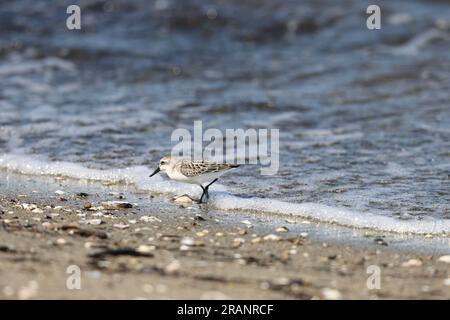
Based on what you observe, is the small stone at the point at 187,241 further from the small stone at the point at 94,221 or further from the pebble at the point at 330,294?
the pebble at the point at 330,294

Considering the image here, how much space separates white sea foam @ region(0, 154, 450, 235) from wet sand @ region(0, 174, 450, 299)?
1.44 feet

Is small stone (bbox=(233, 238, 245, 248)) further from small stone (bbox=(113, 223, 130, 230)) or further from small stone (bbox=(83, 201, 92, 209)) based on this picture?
small stone (bbox=(83, 201, 92, 209))

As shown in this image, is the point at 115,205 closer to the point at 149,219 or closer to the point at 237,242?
the point at 149,219

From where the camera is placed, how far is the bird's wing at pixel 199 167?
7.46 metres

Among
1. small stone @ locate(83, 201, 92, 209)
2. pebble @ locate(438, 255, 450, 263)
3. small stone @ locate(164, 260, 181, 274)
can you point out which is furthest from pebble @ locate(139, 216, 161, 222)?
pebble @ locate(438, 255, 450, 263)

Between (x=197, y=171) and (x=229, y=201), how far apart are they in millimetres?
419

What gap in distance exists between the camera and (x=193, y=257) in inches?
217

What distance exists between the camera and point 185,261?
5379 mm

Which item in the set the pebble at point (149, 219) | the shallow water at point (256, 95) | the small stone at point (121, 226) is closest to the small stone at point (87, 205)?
the pebble at point (149, 219)

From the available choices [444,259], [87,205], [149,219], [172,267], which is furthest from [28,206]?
[444,259]

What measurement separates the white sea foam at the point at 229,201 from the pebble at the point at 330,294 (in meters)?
1.89
